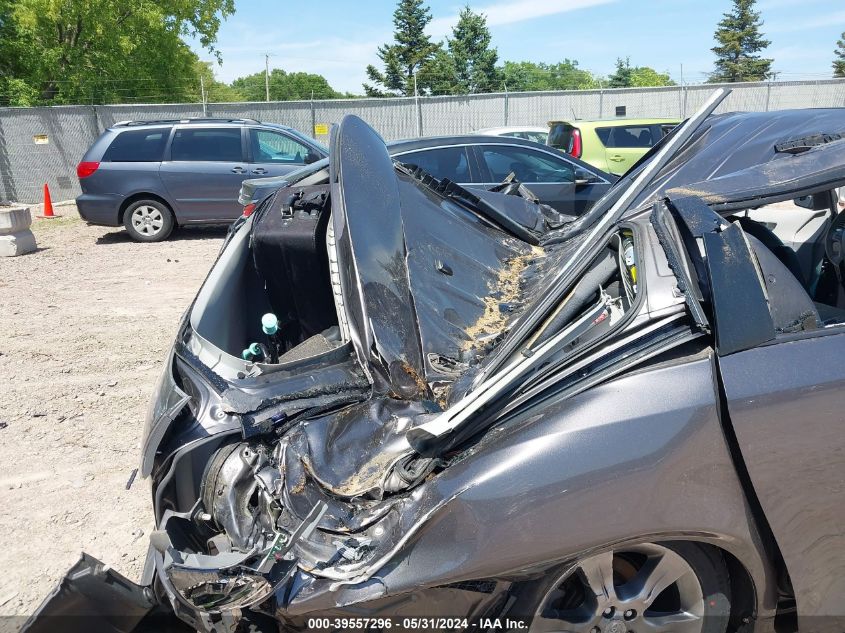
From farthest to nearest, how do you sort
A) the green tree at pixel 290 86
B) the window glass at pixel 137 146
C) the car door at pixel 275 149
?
the green tree at pixel 290 86
the car door at pixel 275 149
the window glass at pixel 137 146

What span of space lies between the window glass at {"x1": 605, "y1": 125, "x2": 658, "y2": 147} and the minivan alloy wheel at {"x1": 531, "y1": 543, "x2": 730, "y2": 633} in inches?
416

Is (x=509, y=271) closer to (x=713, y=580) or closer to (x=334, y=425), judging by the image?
(x=334, y=425)

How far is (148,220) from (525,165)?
6.00 metres

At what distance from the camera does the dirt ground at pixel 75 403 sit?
306 cm

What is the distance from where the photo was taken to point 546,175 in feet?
24.8

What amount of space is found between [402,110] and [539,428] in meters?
18.4

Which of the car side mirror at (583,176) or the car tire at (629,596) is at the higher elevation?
the car side mirror at (583,176)

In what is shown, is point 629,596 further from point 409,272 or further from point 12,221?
point 12,221

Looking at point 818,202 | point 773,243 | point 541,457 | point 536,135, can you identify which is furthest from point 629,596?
point 536,135

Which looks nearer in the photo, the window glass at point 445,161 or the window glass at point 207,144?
the window glass at point 445,161

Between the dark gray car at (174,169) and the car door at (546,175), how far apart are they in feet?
12.0

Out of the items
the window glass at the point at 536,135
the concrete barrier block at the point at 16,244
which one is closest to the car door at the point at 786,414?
the concrete barrier block at the point at 16,244

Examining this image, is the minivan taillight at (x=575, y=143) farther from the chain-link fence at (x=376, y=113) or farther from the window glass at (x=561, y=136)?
the chain-link fence at (x=376, y=113)

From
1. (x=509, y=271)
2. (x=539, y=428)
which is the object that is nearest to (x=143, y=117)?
(x=509, y=271)
